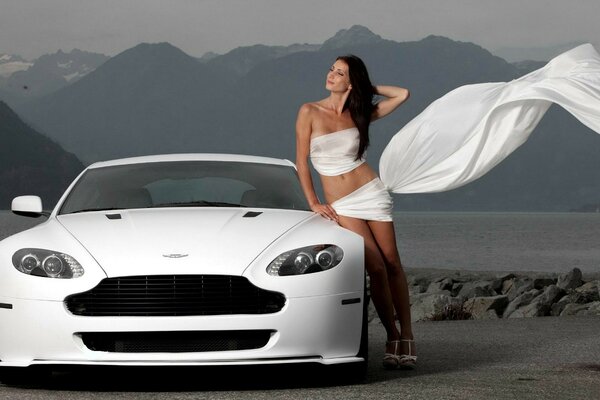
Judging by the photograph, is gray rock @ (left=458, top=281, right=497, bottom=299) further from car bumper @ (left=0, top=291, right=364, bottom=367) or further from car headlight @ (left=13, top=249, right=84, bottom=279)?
car headlight @ (left=13, top=249, right=84, bottom=279)

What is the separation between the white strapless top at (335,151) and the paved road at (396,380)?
1.27 meters

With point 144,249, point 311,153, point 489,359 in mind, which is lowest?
point 489,359

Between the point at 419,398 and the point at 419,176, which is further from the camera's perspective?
the point at 419,176

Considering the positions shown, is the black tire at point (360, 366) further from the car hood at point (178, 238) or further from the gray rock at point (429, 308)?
the gray rock at point (429, 308)

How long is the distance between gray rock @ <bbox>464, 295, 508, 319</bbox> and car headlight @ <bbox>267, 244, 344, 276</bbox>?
9448 mm

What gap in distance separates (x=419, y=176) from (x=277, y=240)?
1.73 metres

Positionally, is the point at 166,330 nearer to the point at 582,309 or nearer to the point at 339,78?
the point at 339,78

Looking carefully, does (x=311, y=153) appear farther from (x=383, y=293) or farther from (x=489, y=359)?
(x=489, y=359)

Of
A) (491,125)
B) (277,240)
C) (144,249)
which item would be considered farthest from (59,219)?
(491,125)

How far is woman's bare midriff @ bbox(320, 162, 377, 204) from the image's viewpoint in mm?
7660

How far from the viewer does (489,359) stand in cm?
889

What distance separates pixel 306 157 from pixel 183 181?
1.58 metres

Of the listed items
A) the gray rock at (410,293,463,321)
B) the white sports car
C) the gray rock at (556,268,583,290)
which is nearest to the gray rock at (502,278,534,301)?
the gray rock at (556,268,583,290)

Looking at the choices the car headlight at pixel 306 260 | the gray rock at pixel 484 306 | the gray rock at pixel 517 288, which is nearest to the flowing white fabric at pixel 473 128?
the car headlight at pixel 306 260
